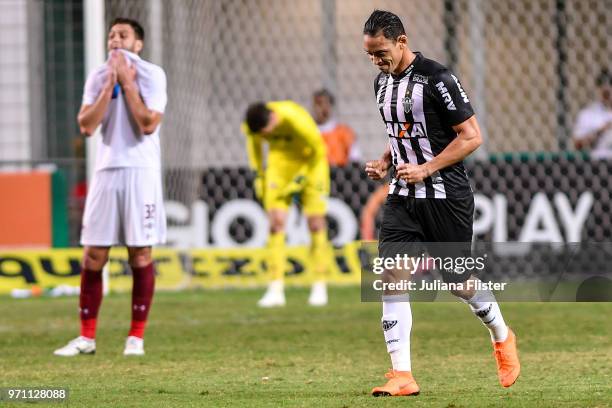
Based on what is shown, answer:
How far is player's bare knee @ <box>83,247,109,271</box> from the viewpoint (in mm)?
8164

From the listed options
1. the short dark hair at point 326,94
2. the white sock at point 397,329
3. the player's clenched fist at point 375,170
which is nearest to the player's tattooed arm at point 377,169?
the player's clenched fist at point 375,170

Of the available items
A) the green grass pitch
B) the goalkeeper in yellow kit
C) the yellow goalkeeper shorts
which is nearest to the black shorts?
the green grass pitch

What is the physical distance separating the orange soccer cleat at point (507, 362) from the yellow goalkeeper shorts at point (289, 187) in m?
5.48

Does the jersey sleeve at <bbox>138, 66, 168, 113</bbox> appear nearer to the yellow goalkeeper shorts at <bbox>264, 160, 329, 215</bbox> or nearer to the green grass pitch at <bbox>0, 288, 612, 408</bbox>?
the green grass pitch at <bbox>0, 288, 612, 408</bbox>

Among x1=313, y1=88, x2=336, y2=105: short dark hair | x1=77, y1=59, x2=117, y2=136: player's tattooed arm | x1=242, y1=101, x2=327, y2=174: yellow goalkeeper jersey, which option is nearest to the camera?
x1=77, y1=59, x2=117, y2=136: player's tattooed arm

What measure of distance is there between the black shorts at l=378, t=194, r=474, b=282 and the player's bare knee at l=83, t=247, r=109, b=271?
8.05 feet

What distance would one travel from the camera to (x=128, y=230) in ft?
26.5

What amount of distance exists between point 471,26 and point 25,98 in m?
5.20

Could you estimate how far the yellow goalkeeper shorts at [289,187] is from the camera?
11797 mm

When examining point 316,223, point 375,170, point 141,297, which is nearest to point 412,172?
point 375,170

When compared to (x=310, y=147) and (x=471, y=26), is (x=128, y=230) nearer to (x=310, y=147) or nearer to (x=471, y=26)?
(x=310, y=147)

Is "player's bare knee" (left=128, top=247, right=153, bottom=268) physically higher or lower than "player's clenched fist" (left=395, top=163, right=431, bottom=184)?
lower

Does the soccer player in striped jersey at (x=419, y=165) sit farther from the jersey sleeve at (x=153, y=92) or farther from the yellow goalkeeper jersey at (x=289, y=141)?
the yellow goalkeeper jersey at (x=289, y=141)

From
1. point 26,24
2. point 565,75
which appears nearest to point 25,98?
point 26,24
